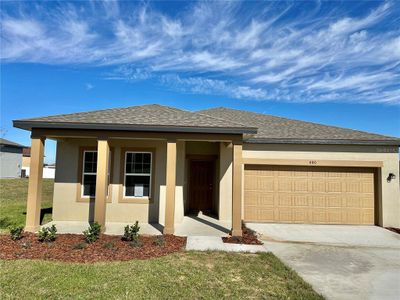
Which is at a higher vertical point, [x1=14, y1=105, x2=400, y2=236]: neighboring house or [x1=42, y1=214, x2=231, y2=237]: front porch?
[x1=14, y1=105, x2=400, y2=236]: neighboring house

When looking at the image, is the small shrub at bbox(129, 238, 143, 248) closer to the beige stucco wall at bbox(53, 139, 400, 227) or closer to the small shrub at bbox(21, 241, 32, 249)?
the small shrub at bbox(21, 241, 32, 249)

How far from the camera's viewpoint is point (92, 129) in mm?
8648

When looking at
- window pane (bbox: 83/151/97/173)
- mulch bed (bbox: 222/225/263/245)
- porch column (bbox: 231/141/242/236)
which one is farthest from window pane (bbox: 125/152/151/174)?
mulch bed (bbox: 222/225/263/245)

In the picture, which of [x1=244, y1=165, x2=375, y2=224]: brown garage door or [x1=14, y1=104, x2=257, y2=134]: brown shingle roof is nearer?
[x1=14, y1=104, x2=257, y2=134]: brown shingle roof

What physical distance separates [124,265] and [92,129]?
4.49m

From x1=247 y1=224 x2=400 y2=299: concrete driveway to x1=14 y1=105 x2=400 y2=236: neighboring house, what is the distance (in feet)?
3.28

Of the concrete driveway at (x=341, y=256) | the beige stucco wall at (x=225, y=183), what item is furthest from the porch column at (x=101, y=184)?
the concrete driveway at (x=341, y=256)

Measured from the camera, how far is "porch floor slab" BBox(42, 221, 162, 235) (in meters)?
8.71

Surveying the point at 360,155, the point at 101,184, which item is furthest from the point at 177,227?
the point at 360,155

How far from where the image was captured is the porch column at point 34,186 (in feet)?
28.0

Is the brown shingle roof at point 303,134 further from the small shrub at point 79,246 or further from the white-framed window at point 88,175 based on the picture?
the small shrub at point 79,246

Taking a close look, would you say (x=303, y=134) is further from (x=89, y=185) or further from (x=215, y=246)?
(x=89, y=185)

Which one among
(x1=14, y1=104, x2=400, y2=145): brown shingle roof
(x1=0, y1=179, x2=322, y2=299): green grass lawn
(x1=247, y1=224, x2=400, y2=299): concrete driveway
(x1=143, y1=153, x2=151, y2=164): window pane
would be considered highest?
(x1=14, y1=104, x2=400, y2=145): brown shingle roof

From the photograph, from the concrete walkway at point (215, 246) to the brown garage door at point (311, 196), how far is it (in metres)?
3.69
